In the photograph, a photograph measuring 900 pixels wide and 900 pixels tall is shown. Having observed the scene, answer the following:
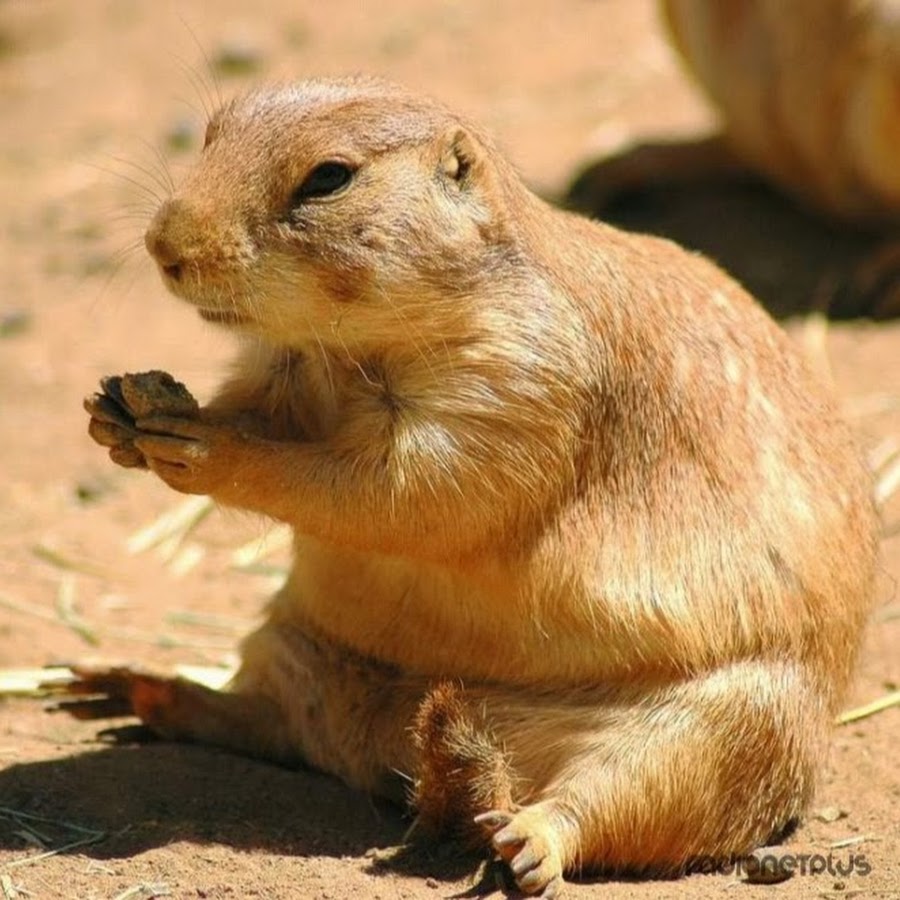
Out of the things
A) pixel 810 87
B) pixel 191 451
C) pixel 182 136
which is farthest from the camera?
pixel 182 136

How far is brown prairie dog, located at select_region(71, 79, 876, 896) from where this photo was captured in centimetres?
465

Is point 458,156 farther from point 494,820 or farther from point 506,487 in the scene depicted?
point 494,820

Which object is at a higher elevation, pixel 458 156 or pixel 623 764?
pixel 458 156

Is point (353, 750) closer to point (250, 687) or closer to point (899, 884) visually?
point (250, 687)

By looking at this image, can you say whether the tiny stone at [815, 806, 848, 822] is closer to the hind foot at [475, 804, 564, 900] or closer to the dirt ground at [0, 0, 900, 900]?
the dirt ground at [0, 0, 900, 900]

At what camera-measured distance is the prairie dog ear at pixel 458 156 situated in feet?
15.7

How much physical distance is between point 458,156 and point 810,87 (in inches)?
212

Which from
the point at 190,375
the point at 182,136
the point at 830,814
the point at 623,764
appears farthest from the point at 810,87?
the point at 623,764

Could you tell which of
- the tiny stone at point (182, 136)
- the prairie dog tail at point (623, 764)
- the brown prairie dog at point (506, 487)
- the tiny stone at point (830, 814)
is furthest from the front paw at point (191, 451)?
the tiny stone at point (182, 136)

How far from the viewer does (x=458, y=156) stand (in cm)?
481

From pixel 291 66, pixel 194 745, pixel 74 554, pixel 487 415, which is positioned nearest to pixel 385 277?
pixel 487 415

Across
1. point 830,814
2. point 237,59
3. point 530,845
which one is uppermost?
point 237,59

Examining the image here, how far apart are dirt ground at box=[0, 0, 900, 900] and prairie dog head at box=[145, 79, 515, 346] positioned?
0.44 meters

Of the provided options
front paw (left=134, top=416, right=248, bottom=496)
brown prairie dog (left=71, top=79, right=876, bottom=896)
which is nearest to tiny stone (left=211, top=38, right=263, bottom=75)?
brown prairie dog (left=71, top=79, right=876, bottom=896)
